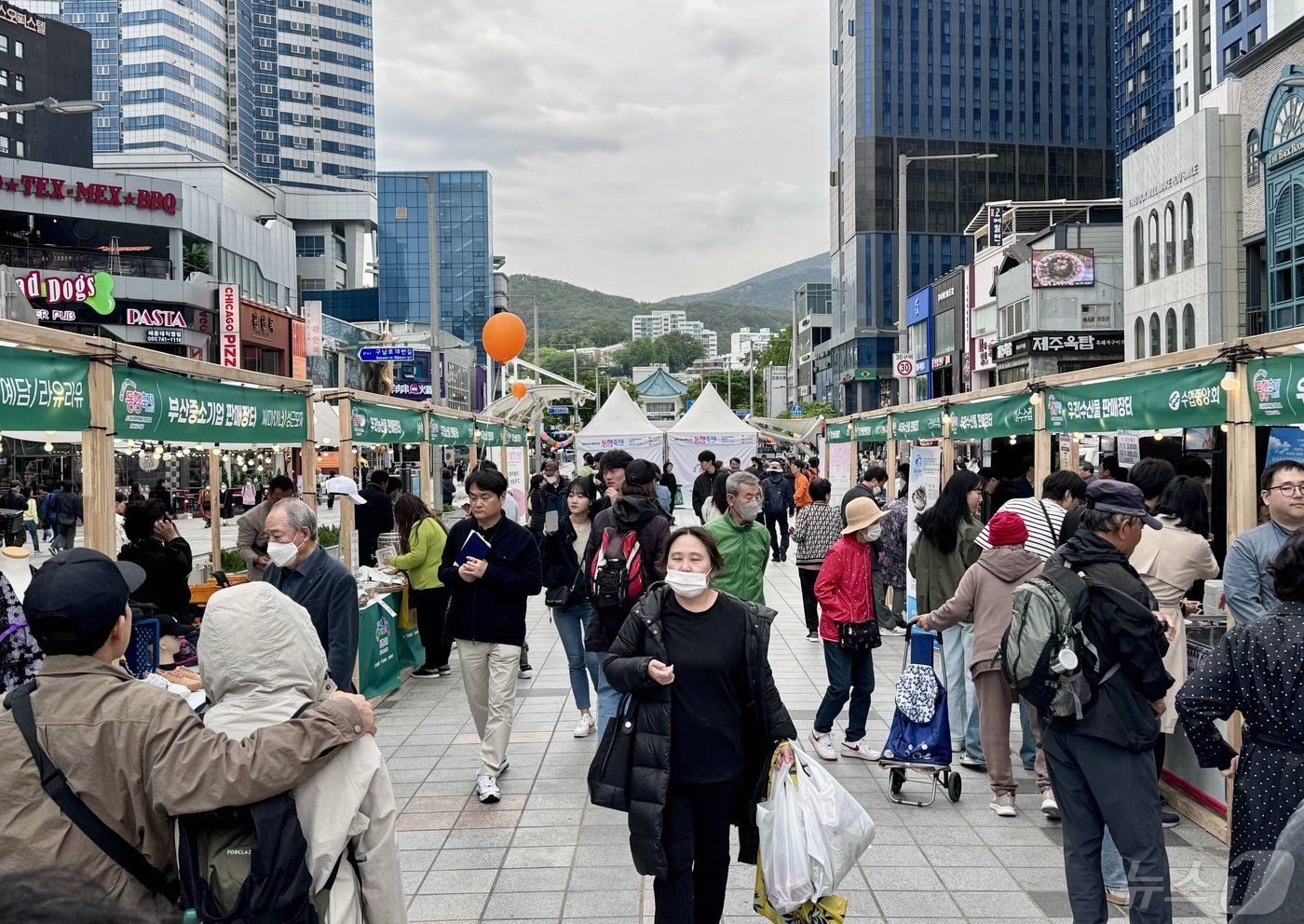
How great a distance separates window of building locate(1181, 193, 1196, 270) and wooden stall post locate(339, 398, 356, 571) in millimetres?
34732

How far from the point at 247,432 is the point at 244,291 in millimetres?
45334

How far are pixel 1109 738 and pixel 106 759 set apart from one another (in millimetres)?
3102

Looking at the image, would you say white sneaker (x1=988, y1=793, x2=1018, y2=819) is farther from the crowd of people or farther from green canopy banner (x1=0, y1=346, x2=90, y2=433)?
green canopy banner (x1=0, y1=346, x2=90, y2=433)

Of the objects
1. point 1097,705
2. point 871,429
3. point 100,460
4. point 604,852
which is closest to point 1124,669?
point 1097,705

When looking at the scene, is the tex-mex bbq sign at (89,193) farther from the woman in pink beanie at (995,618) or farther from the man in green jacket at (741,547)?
the woman in pink beanie at (995,618)

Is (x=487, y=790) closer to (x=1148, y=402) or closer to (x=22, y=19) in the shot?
(x=1148, y=402)

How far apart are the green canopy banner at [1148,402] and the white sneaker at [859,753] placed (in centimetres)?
252

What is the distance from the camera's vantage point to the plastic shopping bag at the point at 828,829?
357cm

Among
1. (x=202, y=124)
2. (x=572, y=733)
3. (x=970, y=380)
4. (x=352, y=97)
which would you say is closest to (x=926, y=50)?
(x=970, y=380)

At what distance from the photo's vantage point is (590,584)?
20.3 ft

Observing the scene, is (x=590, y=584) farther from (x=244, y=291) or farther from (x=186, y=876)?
(x=244, y=291)

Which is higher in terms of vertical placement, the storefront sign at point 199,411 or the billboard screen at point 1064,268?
the billboard screen at point 1064,268

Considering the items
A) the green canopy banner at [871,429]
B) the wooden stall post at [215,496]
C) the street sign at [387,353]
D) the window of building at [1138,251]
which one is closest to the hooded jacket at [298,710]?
the wooden stall post at [215,496]

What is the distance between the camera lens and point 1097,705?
3.70m
